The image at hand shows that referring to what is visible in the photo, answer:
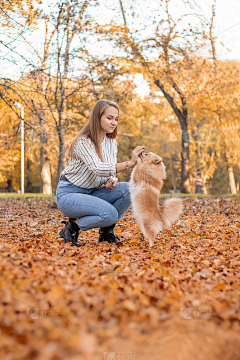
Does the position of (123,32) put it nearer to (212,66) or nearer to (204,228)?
(212,66)

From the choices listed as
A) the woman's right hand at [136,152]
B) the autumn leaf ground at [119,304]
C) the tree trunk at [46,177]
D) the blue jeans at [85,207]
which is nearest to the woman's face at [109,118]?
the woman's right hand at [136,152]

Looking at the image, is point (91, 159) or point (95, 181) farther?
point (95, 181)

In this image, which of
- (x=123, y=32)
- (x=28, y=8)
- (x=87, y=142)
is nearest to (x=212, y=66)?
(x=123, y=32)

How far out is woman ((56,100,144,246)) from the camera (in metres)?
3.65

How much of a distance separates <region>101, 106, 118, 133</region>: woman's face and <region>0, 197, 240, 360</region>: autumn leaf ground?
5.03ft

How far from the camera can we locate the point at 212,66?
11234mm

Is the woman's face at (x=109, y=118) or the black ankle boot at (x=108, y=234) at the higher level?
the woman's face at (x=109, y=118)

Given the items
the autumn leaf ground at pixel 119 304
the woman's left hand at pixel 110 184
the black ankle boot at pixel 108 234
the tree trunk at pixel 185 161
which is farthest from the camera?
the tree trunk at pixel 185 161

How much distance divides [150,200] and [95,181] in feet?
2.44

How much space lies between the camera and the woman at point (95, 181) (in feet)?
12.0

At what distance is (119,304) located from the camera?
1971 mm

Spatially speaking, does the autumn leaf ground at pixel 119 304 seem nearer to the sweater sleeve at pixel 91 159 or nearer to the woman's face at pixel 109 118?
the sweater sleeve at pixel 91 159

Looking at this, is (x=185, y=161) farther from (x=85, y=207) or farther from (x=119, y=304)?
(x=119, y=304)

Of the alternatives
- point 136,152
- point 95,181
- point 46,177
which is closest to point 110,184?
point 95,181
